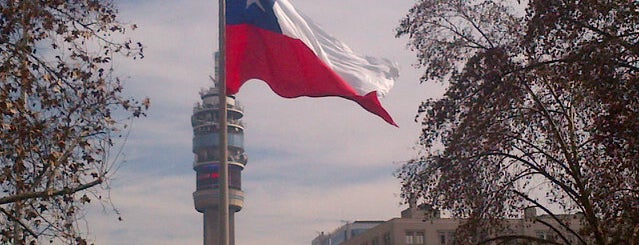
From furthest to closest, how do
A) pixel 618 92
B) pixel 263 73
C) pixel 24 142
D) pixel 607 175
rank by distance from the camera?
pixel 263 73, pixel 607 175, pixel 618 92, pixel 24 142

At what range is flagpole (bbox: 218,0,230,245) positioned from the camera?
18438 millimetres

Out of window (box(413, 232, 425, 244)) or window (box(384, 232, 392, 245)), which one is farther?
window (box(384, 232, 392, 245))

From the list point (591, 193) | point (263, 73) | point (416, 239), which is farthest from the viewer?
point (416, 239)

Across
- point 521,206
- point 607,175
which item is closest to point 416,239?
point 521,206

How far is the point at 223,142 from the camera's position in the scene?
61.9ft

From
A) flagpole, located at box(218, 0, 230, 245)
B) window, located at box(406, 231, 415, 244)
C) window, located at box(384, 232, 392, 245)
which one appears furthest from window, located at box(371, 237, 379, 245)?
flagpole, located at box(218, 0, 230, 245)

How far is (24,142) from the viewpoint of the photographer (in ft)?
51.9

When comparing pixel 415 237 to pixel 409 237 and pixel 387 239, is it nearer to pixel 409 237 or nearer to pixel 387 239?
pixel 409 237

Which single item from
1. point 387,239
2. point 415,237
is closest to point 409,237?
point 415,237

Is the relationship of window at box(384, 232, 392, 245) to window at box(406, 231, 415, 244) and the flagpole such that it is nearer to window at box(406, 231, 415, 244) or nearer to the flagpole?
window at box(406, 231, 415, 244)

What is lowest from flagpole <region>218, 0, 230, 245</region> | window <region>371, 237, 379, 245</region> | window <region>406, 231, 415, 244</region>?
flagpole <region>218, 0, 230, 245</region>

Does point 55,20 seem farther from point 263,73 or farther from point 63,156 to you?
point 263,73

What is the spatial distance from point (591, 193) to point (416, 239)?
9945cm

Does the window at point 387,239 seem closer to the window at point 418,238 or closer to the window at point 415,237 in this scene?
the window at point 415,237
